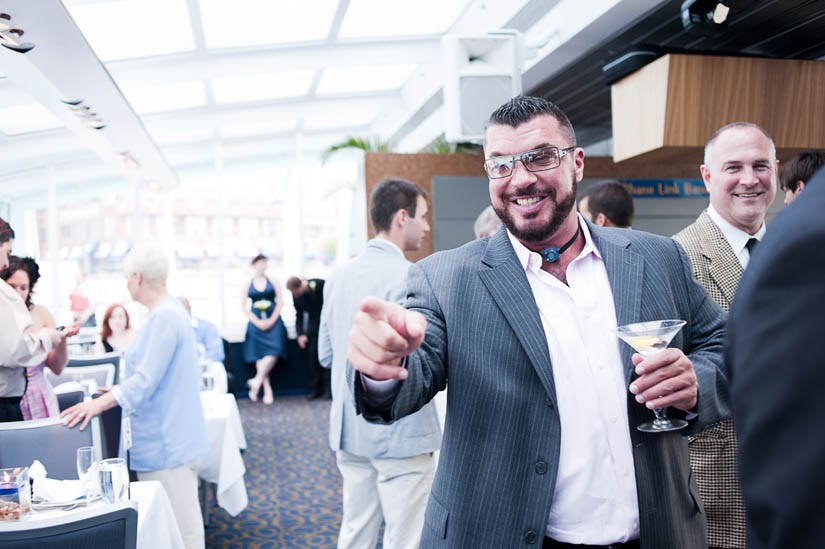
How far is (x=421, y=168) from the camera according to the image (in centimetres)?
591

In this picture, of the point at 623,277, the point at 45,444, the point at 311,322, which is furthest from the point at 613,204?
the point at 311,322

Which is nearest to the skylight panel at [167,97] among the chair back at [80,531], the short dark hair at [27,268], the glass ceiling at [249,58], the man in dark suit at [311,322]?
the glass ceiling at [249,58]

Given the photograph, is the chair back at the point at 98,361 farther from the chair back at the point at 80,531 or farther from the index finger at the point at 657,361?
the index finger at the point at 657,361

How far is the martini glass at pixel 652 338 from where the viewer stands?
1.20 m

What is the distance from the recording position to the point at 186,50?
661 centimetres

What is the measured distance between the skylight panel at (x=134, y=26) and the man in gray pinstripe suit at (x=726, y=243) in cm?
477

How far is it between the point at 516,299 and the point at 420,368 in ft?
0.81

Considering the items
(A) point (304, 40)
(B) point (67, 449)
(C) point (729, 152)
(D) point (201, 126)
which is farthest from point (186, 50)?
(C) point (729, 152)

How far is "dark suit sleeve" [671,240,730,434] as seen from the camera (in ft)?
4.07

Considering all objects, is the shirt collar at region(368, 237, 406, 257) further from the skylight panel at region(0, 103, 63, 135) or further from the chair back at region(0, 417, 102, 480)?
the skylight panel at region(0, 103, 63, 135)

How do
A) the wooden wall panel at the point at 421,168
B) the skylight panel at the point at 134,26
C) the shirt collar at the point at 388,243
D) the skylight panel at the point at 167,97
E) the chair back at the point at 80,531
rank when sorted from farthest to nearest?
the skylight panel at the point at 167,97 → the wooden wall panel at the point at 421,168 → the skylight panel at the point at 134,26 → the shirt collar at the point at 388,243 → the chair back at the point at 80,531

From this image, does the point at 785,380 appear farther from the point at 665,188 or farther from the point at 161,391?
the point at 665,188

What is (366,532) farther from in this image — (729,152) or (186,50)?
(186,50)

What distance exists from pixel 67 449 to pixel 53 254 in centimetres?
728
